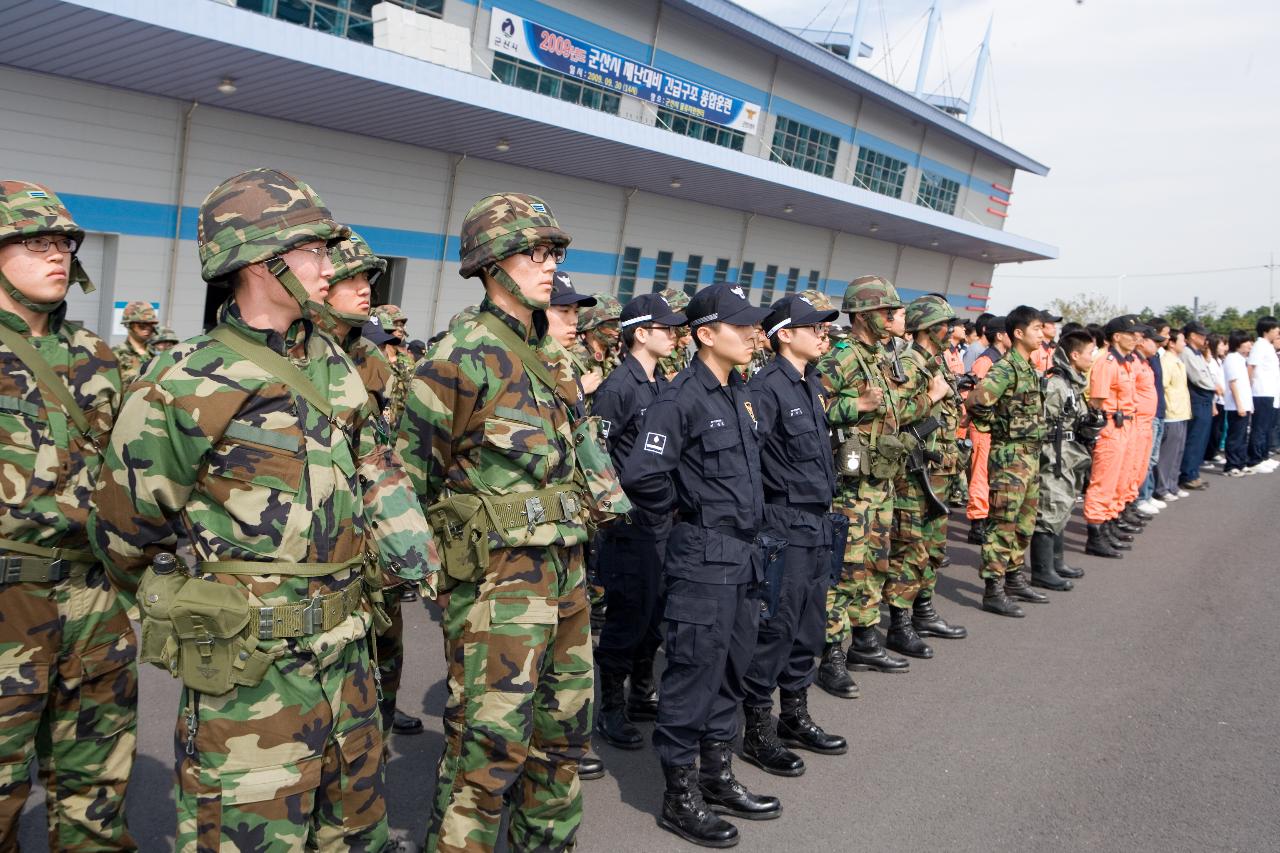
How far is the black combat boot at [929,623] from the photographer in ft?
21.8

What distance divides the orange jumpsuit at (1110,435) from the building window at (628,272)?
11.8 meters

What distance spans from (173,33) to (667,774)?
8.54m

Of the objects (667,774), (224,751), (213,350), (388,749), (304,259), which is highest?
(304,259)

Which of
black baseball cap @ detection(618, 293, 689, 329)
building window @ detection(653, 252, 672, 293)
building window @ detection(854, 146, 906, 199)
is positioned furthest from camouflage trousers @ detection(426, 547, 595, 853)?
building window @ detection(854, 146, 906, 199)

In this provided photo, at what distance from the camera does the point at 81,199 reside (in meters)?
10.7

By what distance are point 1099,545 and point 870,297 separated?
5205 millimetres

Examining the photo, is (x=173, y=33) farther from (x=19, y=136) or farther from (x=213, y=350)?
(x=213, y=350)

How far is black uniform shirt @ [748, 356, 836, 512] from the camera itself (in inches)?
180

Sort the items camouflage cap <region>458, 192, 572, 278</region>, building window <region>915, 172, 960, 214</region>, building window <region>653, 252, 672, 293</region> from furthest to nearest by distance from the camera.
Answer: building window <region>915, 172, 960, 214</region> < building window <region>653, 252, 672, 293</region> < camouflage cap <region>458, 192, 572, 278</region>

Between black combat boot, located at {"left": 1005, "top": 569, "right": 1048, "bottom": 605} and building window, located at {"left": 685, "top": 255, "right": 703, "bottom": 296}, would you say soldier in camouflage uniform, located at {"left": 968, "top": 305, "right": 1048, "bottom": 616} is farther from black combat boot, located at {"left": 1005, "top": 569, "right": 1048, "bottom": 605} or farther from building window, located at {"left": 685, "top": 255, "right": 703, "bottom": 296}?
building window, located at {"left": 685, "top": 255, "right": 703, "bottom": 296}

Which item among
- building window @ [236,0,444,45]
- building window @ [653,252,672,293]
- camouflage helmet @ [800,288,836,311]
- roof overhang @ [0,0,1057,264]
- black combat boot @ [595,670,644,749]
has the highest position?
building window @ [236,0,444,45]

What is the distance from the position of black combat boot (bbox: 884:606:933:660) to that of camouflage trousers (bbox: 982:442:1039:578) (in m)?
1.36

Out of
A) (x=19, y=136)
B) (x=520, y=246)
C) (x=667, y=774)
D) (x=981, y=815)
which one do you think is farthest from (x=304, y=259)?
(x=19, y=136)

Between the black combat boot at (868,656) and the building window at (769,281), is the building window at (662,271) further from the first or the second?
the black combat boot at (868,656)
